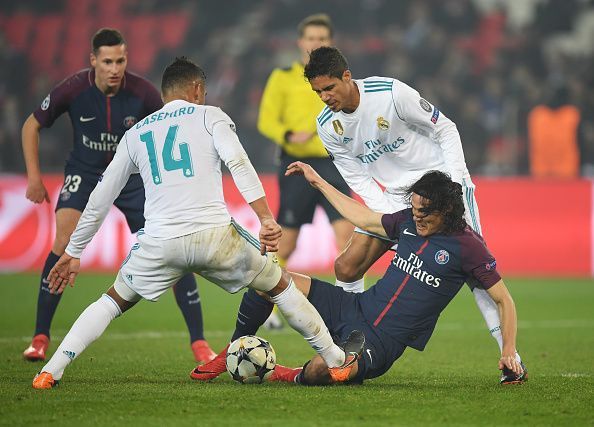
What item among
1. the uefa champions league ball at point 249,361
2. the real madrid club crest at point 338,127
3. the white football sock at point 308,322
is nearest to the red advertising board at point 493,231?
the real madrid club crest at point 338,127

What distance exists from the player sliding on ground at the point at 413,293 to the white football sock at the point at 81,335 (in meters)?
0.73

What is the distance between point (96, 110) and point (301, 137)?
2.38 meters

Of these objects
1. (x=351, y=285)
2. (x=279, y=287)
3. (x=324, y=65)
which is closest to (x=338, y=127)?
(x=324, y=65)

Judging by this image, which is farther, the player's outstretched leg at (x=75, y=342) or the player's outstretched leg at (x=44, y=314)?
the player's outstretched leg at (x=44, y=314)

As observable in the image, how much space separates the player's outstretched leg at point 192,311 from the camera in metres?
7.30

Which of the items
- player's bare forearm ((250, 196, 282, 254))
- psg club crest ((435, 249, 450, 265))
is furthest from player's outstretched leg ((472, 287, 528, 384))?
player's bare forearm ((250, 196, 282, 254))

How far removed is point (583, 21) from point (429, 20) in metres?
2.71

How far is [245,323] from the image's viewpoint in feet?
20.5

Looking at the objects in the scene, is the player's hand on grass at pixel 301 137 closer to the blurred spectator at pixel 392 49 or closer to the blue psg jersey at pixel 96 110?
the blue psg jersey at pixel 96 110

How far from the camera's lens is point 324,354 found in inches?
228

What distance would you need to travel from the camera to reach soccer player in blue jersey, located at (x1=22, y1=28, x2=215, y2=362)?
7344 mm

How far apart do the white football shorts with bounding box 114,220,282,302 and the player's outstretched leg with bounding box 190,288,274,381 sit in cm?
40

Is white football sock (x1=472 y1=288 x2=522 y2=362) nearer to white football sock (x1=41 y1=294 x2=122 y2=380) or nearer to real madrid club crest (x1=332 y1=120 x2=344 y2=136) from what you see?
real madrid club crest (x1=332 y1=120 x2=344 y2=136)

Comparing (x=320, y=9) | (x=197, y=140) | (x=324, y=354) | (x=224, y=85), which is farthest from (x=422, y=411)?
(x=320, y=9)
